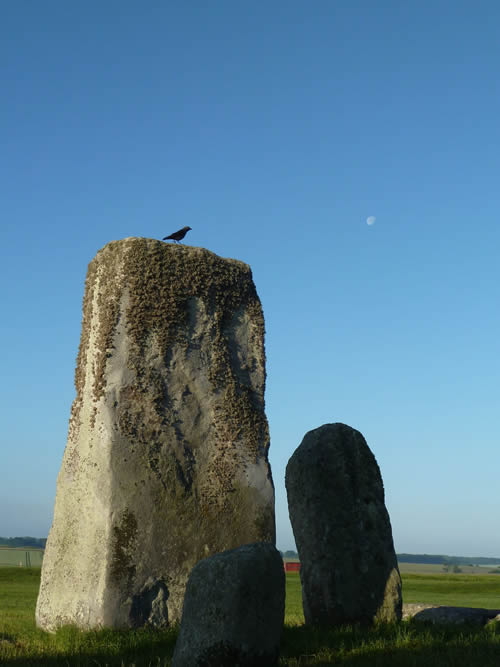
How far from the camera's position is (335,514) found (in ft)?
36.0

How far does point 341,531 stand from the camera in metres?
10.9

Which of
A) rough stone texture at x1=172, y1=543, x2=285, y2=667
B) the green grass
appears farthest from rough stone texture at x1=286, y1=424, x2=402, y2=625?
the green grass

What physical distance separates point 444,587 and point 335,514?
21.6 metres

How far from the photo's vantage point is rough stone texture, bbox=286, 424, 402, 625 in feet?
35.2

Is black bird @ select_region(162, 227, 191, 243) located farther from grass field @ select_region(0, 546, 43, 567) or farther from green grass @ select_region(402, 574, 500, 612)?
grass field @ select_region(0, 546, 43, 567)

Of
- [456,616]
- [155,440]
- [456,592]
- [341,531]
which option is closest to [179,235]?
[155,440]

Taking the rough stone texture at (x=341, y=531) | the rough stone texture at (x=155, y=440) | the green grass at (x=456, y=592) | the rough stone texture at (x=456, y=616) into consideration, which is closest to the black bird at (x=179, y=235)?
the rough stone texture at (x=155, y=440)

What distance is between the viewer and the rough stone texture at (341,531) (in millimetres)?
10742

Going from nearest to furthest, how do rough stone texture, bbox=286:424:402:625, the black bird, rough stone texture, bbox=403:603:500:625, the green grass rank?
rough stone texture, bbox=286:424:402:625 < rough stone texture, bbox=403:603:500:625 < the black bird < the green grass

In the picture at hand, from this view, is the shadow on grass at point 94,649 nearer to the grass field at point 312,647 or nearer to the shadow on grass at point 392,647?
the grass field at point 312,647

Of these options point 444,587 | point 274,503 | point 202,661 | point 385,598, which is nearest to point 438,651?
point 385,598

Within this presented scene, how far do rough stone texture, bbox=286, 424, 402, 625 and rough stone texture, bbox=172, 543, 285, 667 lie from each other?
3.08m

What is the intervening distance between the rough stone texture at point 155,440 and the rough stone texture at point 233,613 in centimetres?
382

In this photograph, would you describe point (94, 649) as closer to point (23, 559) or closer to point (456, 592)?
point (456, 592)
